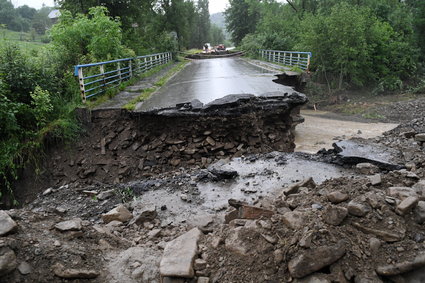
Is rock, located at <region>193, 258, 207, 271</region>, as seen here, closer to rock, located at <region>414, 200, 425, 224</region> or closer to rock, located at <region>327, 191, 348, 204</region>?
rock, located at <region>327, 191, 348, 204</region>

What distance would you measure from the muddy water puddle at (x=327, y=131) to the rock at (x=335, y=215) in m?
9.94

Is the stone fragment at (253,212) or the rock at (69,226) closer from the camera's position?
the rock at (69,226)

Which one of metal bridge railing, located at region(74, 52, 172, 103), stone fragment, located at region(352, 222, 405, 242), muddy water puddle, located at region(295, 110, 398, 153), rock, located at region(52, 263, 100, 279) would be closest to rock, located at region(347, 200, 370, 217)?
stone fragment, located at region(352, 222, 405, 242)

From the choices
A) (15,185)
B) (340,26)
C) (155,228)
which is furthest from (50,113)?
(340,26)

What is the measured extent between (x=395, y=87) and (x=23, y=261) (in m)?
27.8

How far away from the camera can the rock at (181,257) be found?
9.36ft

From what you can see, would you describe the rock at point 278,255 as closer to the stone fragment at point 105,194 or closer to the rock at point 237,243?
the rock at point 237,243

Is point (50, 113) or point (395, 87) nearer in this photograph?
point (50, 113)

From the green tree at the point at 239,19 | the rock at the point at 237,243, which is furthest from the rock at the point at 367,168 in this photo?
the green tree at the point at 239,19

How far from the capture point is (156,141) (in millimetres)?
8344

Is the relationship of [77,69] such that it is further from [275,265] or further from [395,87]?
[395,87]

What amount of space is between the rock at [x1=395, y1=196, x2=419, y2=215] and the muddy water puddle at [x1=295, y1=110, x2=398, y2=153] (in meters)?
9.73

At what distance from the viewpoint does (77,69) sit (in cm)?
869

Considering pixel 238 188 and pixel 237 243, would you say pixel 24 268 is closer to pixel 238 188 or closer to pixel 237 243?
pixel 237 243
